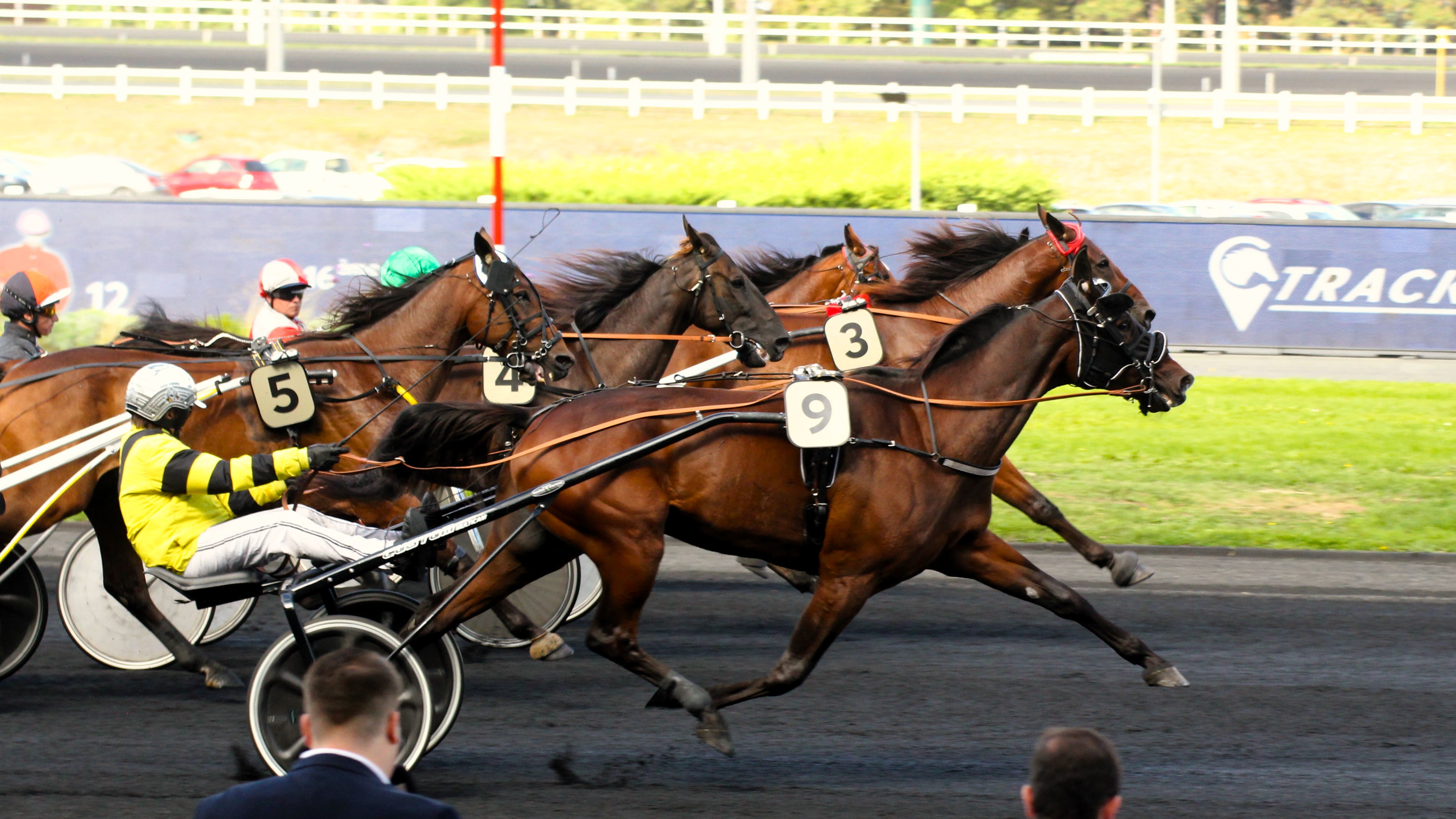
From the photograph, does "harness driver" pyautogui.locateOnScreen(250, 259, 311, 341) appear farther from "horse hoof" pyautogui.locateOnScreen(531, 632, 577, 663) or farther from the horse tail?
"horse hoof" pyautogui.locateOnScreen(531, 632, 577, 663)

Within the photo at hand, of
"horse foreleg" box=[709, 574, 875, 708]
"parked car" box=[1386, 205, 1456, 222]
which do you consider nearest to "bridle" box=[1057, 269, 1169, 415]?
"horse foreleg" box=[709, 574, 875, 708]

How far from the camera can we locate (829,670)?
244 inches

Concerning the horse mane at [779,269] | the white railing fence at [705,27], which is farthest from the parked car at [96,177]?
the horse mane at [779,269]

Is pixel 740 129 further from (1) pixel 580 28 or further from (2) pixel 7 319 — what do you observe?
(2) pixel 7 319

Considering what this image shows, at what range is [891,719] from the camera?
18.0ft

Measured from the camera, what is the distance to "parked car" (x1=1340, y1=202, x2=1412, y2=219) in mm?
23203

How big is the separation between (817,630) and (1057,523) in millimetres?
2532

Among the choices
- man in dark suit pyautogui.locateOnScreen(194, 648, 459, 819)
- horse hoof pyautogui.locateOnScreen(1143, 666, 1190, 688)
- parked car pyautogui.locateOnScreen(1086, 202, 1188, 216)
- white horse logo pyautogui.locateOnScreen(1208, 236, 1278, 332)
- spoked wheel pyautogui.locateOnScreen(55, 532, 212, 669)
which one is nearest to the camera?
man in dark suit pyautogui.locateOnScreen(194, 648, 459, 819)

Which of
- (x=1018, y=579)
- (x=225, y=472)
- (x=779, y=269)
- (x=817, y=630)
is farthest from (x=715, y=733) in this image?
(x=779, y=269)

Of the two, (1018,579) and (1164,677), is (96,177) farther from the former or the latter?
(1164,677)

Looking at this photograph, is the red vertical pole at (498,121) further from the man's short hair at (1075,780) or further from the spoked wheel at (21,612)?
the man's short hair at (1075,780)

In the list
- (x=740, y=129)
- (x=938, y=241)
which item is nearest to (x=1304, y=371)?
(x=938, y=241)

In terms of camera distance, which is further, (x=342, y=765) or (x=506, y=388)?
(x=506, y=388)

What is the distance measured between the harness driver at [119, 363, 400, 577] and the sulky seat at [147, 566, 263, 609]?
23mm
